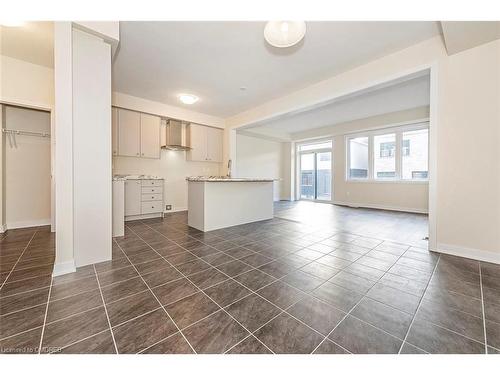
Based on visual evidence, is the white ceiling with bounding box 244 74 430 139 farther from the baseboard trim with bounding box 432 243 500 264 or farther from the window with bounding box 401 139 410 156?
the baseboard trim with bounding box 432 243 500 264

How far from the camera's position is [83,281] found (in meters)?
1.77

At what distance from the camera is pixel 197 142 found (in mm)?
5668

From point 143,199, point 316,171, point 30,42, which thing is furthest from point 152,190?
point 316,171

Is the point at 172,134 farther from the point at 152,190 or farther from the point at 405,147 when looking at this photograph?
the point at 405,147

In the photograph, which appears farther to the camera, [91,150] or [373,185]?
[373,185]

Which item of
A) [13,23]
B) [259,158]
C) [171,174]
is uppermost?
[13,23]

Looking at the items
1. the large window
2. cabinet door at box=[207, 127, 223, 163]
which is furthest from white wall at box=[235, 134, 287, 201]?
the large window

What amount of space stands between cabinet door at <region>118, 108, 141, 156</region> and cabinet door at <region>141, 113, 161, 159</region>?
0.11 m

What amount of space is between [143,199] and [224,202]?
6.72 ft

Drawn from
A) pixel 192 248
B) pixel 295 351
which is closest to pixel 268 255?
pixel 192 248

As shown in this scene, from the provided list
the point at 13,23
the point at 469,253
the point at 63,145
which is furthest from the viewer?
the point at 13,23

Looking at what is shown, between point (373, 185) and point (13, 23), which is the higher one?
point (13, 23)

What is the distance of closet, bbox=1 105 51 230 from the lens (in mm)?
3422
